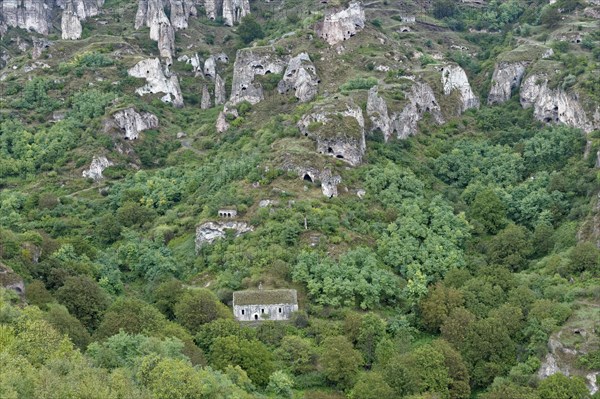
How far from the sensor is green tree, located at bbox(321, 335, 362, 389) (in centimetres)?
5297

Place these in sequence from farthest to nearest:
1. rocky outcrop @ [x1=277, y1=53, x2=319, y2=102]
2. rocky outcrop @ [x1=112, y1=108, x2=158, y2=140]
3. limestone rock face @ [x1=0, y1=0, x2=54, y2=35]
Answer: limestone rock face @ [x1=0, y1=0, x2=54, y2=35], rocky outcrop @ [x1=112, y1=108, x2=158, y2=140], rocky outcrop @ [x1=277, y1=53, x2=319, y2=102]

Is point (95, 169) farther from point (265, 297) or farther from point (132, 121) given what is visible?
point (265, 297)

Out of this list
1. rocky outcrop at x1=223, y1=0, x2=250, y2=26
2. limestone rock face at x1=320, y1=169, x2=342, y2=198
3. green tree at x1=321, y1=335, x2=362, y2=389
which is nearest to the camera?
green tree at x1=321, y1=335, x2=362, y2=389

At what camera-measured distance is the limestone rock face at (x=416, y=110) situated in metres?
90.9

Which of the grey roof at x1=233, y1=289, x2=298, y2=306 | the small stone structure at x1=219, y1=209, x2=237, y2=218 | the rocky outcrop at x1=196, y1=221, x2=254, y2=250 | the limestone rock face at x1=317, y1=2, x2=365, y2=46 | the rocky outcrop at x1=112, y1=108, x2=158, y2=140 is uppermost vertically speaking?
the limestone rock face at x1=317, y1=2, x2=365, y2=46

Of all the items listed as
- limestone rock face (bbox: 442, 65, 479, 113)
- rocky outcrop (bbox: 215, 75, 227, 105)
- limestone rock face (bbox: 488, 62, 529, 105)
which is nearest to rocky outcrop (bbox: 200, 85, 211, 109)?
rocky outcrop (bbox: 215, 75, 227, 105)

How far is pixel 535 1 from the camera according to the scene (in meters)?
127

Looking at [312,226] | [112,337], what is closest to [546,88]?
[312,226]

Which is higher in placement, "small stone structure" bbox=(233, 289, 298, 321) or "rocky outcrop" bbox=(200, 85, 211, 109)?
"rocky outcrop" bbox=(200, 85, 211, 109)

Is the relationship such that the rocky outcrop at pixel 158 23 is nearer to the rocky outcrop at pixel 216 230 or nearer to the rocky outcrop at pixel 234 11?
the rocky outcrop at pixel 234 11

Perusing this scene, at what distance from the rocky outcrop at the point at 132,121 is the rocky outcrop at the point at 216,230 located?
29766 mm

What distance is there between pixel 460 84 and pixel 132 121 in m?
39.6

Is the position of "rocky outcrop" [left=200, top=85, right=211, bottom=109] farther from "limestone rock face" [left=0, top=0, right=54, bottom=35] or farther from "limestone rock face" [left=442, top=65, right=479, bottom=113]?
"limestone rock face" [left=0, top=0, right=54, bottom=35]

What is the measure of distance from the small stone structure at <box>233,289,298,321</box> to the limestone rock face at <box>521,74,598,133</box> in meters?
40.8
